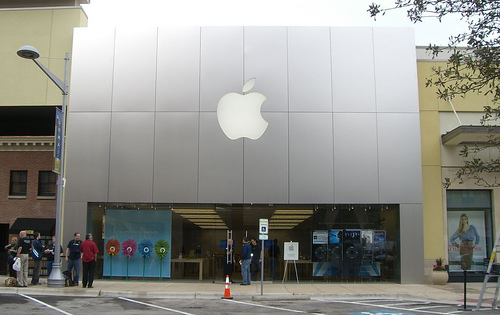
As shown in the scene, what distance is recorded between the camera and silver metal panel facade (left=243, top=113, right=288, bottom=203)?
19875mm

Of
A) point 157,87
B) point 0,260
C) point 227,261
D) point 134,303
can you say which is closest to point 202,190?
point 227,261

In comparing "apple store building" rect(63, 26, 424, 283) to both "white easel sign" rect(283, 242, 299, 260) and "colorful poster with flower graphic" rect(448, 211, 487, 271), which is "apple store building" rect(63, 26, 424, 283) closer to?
"white easel sign" rect(283, 242, 299, 260)

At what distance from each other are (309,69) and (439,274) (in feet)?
A: 29.3

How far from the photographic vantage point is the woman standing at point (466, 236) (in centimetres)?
2088

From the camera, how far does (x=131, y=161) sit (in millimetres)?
20125

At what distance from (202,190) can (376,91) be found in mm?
7570

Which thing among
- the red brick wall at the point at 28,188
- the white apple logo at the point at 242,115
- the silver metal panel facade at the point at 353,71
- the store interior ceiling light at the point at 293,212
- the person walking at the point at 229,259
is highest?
the silver metal panel facade at the point at 353,71

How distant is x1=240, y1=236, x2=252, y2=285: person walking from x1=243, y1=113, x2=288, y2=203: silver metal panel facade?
5.80ft

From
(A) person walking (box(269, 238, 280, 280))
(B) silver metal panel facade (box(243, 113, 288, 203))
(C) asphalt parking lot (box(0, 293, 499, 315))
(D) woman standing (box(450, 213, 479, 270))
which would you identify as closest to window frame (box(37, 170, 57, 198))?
(C) asphalt parking lot (box(0, 293, 499, 315))

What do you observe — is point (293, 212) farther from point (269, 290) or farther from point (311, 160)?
point (269, 290)

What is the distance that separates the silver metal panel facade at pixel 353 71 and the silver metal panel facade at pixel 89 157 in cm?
883

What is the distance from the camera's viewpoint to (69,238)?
2002cm

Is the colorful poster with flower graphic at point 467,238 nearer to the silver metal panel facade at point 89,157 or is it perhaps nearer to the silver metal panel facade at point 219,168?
the silver metal panel facade at point 219,168

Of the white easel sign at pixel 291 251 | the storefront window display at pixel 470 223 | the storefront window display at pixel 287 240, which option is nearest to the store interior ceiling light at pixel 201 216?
the storefront window display at pixel 287 240
